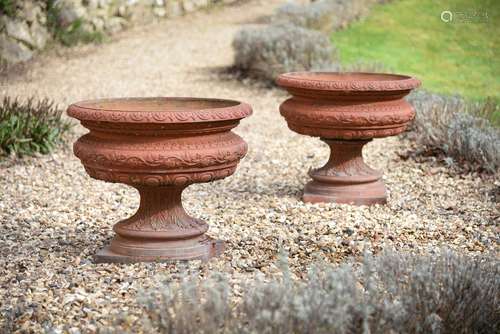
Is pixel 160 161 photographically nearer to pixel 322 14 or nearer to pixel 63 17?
pixel 63 17

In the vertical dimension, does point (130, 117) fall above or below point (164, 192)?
above

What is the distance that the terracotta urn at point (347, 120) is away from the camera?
560cm

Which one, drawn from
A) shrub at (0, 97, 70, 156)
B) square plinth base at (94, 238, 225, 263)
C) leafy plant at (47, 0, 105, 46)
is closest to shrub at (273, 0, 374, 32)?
leafy plant at (47, 0, 105, 46)

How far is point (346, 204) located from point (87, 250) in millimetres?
1941

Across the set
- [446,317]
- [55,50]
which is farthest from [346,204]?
[55,50]

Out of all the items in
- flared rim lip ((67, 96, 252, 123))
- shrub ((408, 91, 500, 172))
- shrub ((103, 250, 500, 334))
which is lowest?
shrub ((408, 91, 500, 172))

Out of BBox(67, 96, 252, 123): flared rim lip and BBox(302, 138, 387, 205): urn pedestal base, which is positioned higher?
BBox(67, 96, 252, 123): flared rim lip

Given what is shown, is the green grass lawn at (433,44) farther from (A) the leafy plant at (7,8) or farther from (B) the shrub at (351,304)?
(B) the shrub at (351,304)

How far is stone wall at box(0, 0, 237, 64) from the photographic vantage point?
1146 cm

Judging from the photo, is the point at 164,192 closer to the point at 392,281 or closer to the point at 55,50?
the point at 392,281

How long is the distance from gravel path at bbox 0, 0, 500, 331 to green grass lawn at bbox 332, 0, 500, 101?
3.29 metres

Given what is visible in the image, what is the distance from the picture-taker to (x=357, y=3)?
15.1 meters

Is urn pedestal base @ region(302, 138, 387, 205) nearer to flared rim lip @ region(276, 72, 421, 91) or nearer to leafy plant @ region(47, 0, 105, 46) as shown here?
flared rim lip @ region(276, 72, 421, 91)

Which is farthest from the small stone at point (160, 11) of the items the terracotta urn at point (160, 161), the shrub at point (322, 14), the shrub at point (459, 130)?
the terracotta urn at point (160, 161)
